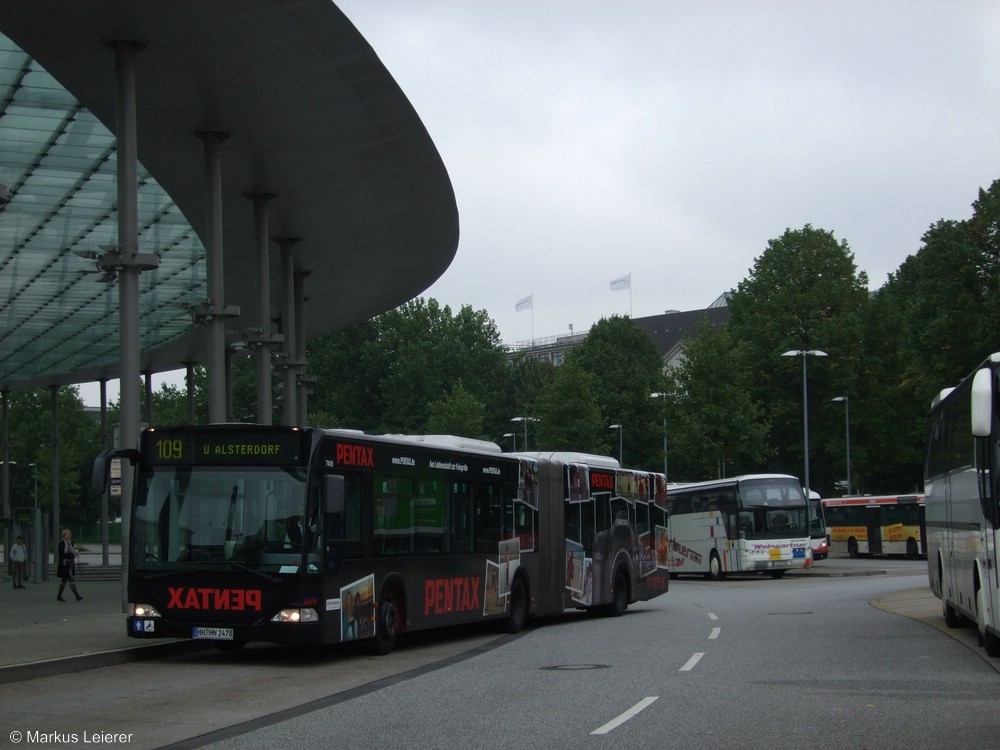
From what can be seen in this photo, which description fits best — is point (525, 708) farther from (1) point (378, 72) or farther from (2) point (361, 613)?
(1) point (378, 72)

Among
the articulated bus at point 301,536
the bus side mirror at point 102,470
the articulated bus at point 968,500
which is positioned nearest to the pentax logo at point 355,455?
the articulated bus at point 301,536

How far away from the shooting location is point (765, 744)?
9.30m

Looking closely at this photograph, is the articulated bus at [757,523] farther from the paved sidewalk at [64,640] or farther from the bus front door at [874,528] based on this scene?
the paved sidewalk at [64,640]

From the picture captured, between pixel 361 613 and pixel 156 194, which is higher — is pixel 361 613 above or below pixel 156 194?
below

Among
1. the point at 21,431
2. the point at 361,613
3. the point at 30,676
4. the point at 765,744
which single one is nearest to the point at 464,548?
the point at 361,613

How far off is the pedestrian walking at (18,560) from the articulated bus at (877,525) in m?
36.2

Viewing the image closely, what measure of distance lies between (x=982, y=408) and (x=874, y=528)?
4854 cm

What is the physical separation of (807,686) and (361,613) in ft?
19.2

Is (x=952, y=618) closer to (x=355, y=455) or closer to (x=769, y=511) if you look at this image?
(x=355, y=455)

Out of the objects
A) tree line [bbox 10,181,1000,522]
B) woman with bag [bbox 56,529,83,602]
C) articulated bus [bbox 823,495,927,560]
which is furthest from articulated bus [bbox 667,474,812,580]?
woman with bag [bbox 56,529,83,602]

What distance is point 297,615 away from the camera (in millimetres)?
15125

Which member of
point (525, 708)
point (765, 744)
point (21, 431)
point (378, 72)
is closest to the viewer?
point (765, 744)

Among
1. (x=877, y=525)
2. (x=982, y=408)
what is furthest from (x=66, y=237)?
(x=877, y=525)

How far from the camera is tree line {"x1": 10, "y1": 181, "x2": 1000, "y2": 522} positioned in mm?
53656
